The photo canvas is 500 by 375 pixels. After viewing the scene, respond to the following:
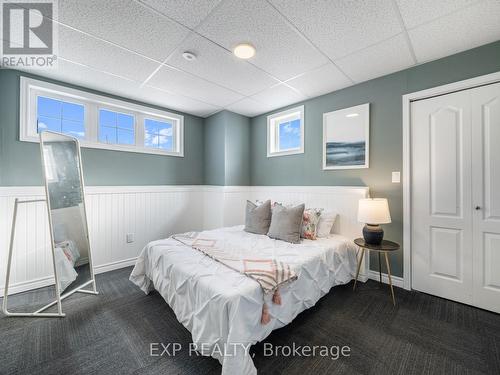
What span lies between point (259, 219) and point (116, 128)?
2.55 m

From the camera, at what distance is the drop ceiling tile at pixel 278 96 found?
9.91ft

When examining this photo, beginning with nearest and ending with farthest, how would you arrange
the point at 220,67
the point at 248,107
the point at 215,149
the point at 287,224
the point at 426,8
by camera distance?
the point at 426,8 < the point at 220,67 < the point at 287,224 < the point at 248,107 < the point at 215,149

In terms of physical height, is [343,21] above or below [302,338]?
above

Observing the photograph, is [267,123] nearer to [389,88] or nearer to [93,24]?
[389,88]

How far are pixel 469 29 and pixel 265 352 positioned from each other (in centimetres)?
313

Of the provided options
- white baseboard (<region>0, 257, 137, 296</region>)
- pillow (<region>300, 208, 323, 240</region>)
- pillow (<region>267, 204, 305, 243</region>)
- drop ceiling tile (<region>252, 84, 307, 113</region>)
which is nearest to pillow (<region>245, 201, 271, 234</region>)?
pillow (<region>267, 204, 305, 243</region>)

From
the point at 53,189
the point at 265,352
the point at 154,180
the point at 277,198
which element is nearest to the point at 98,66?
the point at 53,189

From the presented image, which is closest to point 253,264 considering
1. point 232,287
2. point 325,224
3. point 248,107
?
point 232,287

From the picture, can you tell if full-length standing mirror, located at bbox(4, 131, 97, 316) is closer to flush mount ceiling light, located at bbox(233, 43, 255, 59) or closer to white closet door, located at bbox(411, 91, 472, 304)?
flush mount ceiling light, located at bbox(233, 43, 255, 59)

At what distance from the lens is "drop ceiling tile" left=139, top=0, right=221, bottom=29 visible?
1590mm

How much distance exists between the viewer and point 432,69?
233 centimetres

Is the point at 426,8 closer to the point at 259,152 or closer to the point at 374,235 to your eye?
the point at 374,235

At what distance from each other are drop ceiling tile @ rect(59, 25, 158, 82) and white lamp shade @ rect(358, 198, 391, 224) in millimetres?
2786

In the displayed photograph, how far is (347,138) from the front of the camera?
2932 millimetres
